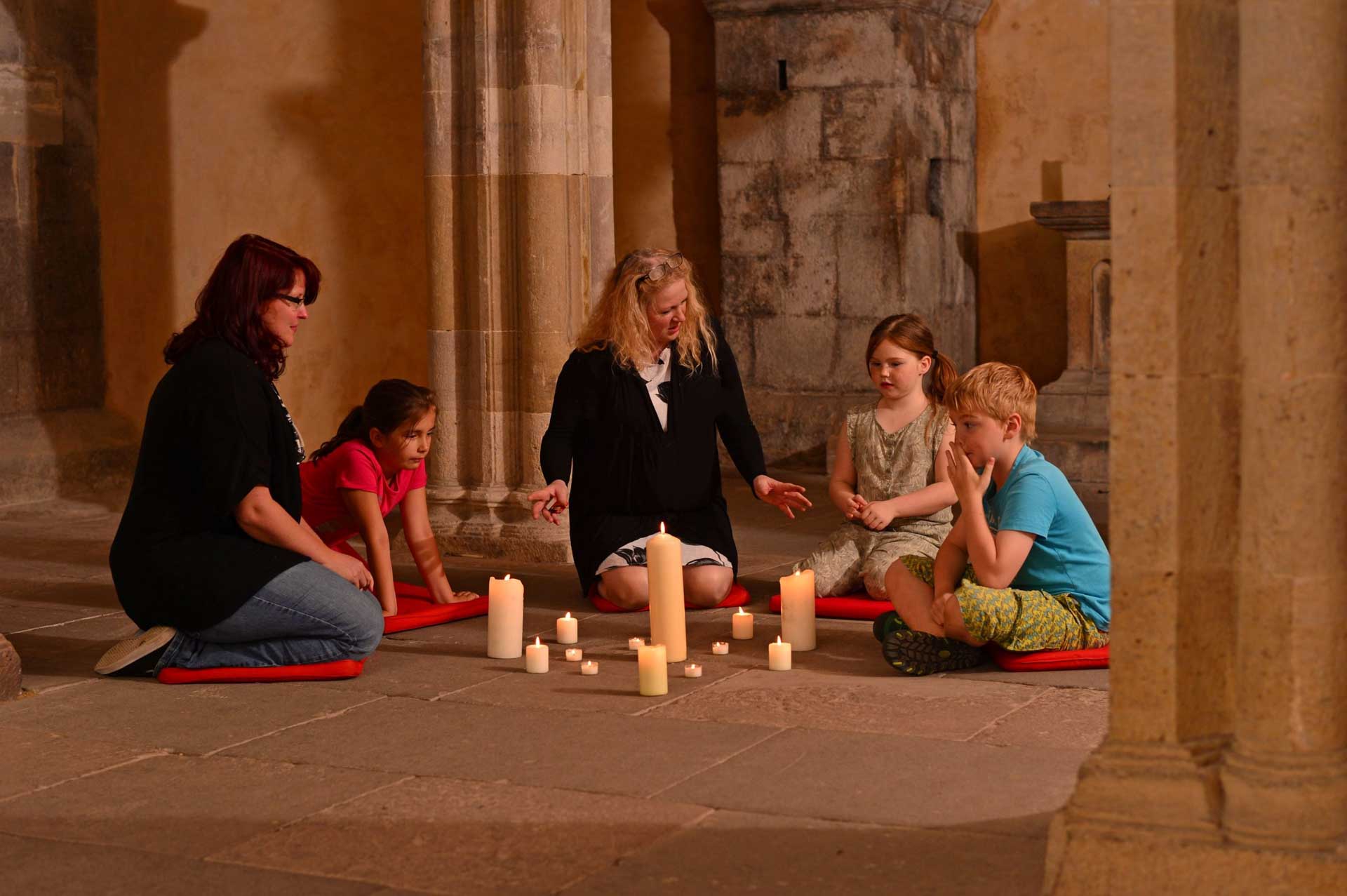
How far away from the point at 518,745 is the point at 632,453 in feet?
5.79

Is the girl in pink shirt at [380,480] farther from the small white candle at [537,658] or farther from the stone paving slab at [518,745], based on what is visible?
the stone paving slab at [518,745]

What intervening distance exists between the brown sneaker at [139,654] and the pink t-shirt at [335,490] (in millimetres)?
772

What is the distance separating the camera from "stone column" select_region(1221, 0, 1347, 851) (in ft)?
8.35

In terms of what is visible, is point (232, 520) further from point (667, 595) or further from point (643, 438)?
point (643, 438)

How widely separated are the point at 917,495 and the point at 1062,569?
88 cm

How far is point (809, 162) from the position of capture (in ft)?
28.6

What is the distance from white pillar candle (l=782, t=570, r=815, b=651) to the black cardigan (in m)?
0.75

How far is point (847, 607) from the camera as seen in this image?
17.2ft

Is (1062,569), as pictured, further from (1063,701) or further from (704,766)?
(704,766)

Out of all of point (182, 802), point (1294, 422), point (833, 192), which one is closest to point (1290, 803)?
point (1294, 422)

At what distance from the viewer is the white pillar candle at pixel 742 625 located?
A: 4.85 m

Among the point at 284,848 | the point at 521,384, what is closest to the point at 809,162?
the point at 521,384

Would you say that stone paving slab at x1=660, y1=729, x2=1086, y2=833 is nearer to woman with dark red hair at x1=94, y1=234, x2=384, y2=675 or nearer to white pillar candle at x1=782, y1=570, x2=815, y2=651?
white pillar candle at x1=782, y1=570, x2=815, y2=651

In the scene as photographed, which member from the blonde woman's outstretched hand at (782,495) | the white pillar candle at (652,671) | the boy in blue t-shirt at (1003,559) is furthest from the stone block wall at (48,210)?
the boy in blue t-shirt at (1003,559)
